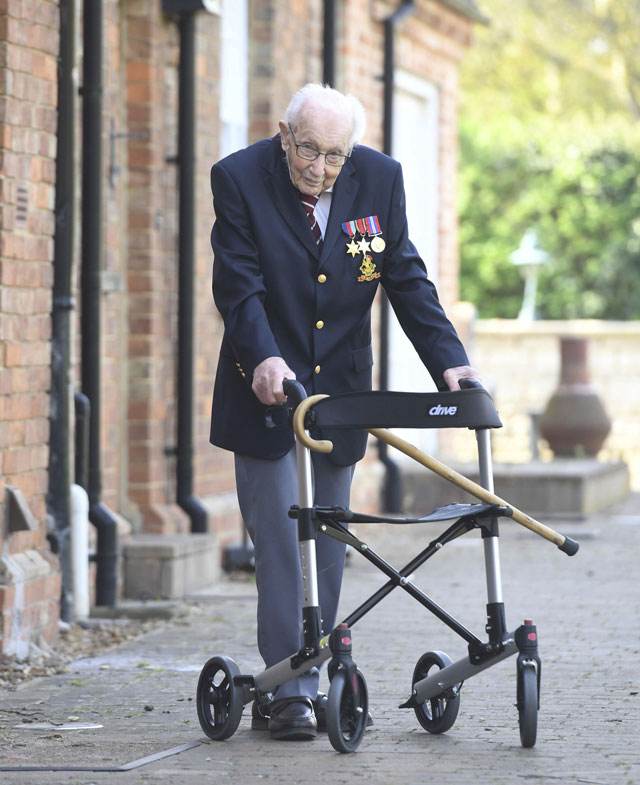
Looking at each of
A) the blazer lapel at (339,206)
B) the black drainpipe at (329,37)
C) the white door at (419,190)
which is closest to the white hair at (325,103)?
the blazer lapel at (339,206)

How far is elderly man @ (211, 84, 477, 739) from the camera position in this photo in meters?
4.73

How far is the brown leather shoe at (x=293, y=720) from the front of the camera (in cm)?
470

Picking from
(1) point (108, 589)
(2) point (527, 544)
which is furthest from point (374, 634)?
(2) point (527, 544)

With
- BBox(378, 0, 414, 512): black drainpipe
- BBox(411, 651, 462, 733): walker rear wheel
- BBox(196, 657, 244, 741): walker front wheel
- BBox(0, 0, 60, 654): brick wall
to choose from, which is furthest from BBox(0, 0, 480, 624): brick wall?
BBox(411, 651, 462, 733): walker rear wheel

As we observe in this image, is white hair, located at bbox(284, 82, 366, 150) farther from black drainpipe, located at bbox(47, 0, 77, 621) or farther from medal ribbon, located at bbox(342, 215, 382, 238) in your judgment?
black drainpipe, located at bbox(47, 0, 77, 621)

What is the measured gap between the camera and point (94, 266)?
7.41 metres

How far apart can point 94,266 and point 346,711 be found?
11.3 feet

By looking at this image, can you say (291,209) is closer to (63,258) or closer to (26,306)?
(26,306)

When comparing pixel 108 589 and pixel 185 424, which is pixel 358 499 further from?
pixel 108 589

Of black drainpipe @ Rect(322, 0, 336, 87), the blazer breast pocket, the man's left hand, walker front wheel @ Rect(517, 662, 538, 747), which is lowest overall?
walker front wheel @ Rect(517, 662, 538, 747)

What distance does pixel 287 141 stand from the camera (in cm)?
471

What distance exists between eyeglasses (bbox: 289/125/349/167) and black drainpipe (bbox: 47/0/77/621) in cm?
229

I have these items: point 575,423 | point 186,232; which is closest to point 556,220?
point 575,423

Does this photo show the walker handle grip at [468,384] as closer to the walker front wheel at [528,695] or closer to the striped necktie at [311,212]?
the striped necktie at [311,212]
